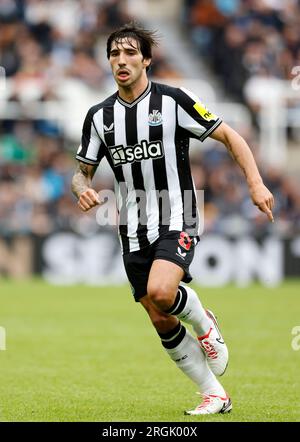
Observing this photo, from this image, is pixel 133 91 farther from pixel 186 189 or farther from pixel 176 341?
pixel 176 341

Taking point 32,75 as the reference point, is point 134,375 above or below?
below

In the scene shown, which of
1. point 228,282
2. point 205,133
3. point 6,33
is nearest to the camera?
point 205,133

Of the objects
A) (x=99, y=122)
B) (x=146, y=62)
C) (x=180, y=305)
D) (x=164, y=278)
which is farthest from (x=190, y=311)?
(x=146, y=62)

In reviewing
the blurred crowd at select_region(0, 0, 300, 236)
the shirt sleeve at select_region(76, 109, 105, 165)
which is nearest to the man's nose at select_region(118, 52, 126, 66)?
the shirt sleeve at select_region(76, 109, 105, 165)

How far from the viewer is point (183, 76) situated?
21.6 meters

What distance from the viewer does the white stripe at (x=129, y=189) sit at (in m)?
6.90

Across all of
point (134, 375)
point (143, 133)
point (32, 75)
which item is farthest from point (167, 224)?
point (32, 75)

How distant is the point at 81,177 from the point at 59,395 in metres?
1.52

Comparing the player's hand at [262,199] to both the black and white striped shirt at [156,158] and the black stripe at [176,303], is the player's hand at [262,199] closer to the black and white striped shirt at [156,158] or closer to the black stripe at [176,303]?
the black and white striped shirt at [156,158]

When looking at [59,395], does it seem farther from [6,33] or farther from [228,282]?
[6,33]

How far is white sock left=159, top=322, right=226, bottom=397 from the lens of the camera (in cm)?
678

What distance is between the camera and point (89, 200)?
21.6 ft

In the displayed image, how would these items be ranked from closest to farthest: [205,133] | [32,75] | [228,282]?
[205,133], [228,282], [32,75]

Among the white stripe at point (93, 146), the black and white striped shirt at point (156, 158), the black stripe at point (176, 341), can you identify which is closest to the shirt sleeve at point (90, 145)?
the white stripe at point (93, 146)
